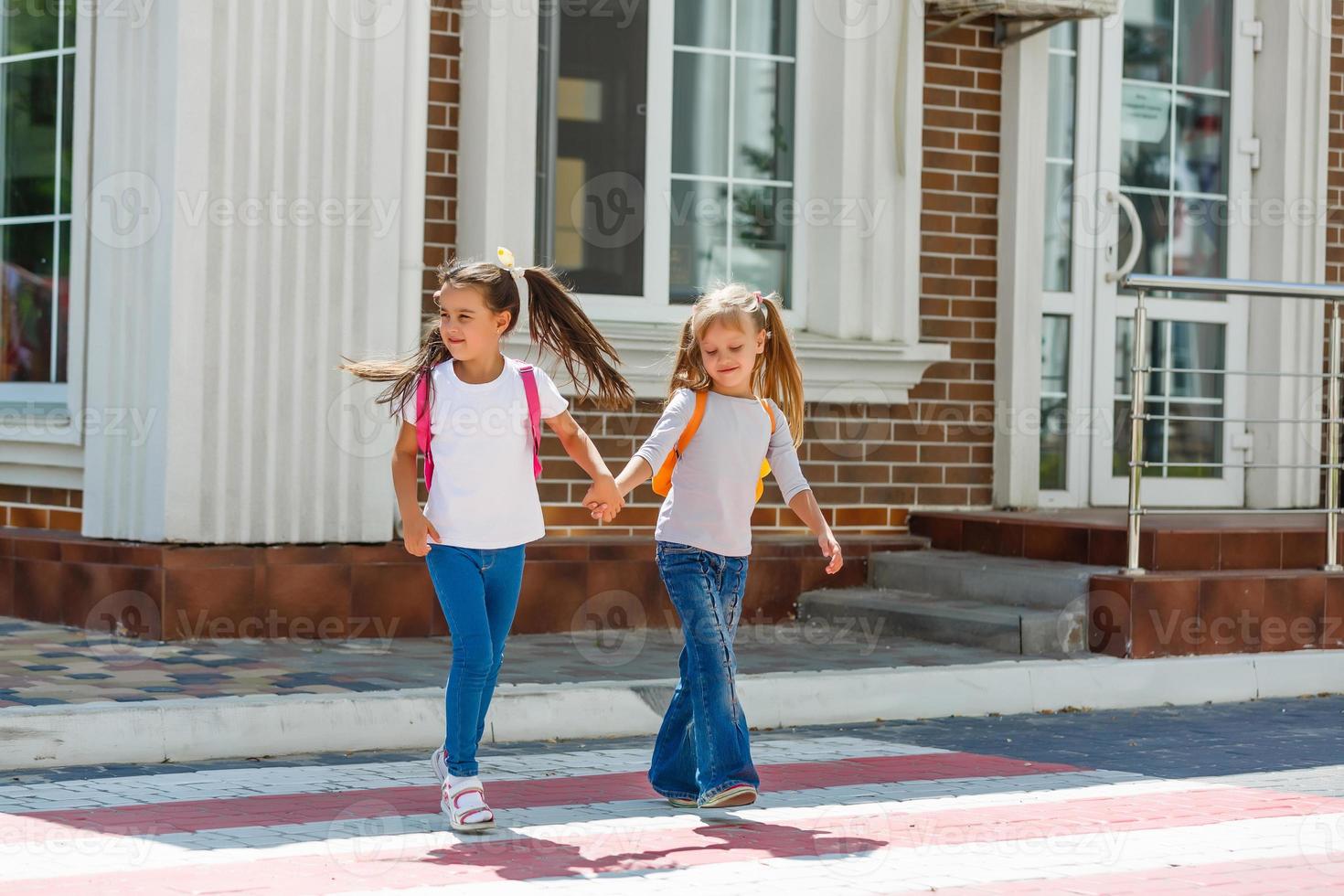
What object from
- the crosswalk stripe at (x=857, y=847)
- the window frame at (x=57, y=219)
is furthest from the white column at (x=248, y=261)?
the crosswalk stripe at (x=857, y=847)

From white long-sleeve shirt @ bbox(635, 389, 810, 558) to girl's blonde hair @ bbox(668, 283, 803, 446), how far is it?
94mm

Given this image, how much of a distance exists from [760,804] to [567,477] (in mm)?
3978

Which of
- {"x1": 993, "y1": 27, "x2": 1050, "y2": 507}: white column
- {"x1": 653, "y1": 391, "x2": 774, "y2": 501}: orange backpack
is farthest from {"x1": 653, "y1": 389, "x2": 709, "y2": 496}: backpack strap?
{"x1": 993, "y1": 27, "x2": 1050, "y2": 507}: white column

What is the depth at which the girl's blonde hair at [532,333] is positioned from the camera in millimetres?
5387

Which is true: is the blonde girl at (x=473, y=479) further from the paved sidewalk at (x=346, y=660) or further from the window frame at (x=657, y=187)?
the window frame at (x=657, y=187)

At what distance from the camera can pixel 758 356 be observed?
5.75m

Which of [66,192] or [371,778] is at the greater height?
[66,192]

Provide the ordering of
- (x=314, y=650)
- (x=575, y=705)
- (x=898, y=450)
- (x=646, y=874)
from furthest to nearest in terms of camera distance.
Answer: (x=898, y=450)
(x=314, y=650)
(x=575, y=705)
(x=646, y=874)

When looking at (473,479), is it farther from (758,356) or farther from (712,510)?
(758,356)

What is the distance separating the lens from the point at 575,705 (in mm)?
7125

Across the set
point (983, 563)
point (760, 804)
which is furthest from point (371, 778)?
point (983, 563)

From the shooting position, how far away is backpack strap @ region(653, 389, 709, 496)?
5.57 m

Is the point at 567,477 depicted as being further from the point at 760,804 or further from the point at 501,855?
the point at 501,855

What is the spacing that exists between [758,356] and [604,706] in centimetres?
194
